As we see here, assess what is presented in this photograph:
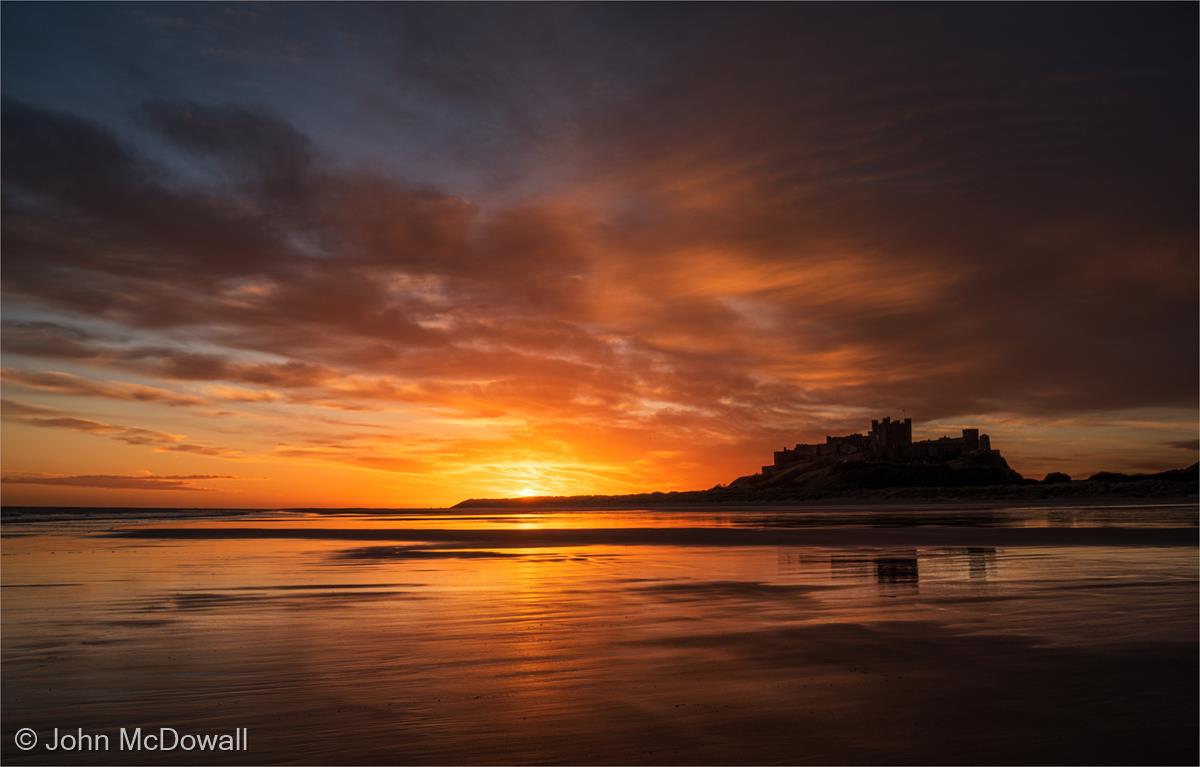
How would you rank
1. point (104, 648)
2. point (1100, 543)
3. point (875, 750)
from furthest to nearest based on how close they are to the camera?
point (1100, 543)
point (104, 648)
point (875, 750)

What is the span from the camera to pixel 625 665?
1030 centimetres

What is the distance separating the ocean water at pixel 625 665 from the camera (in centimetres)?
719

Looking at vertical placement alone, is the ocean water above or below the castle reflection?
above

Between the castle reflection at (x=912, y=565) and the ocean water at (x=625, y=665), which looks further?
the castle reflection at (x=912, y=565)

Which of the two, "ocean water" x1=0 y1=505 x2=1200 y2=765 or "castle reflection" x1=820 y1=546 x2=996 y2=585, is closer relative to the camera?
"ocean water" x1=0 y1=505 x2=1200 y2=765

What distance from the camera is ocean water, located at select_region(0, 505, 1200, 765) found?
719cm

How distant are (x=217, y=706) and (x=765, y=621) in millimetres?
8680

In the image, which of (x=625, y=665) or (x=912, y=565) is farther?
(x=912, y=565)

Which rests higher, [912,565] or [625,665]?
[625,665]

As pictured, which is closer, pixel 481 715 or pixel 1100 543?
pixel 481 715

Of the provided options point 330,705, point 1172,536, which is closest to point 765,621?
point 330,705

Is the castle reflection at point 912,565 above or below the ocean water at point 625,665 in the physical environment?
below

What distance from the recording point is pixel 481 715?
8070 mm

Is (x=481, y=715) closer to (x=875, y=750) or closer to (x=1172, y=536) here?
(x=875, y=750)
